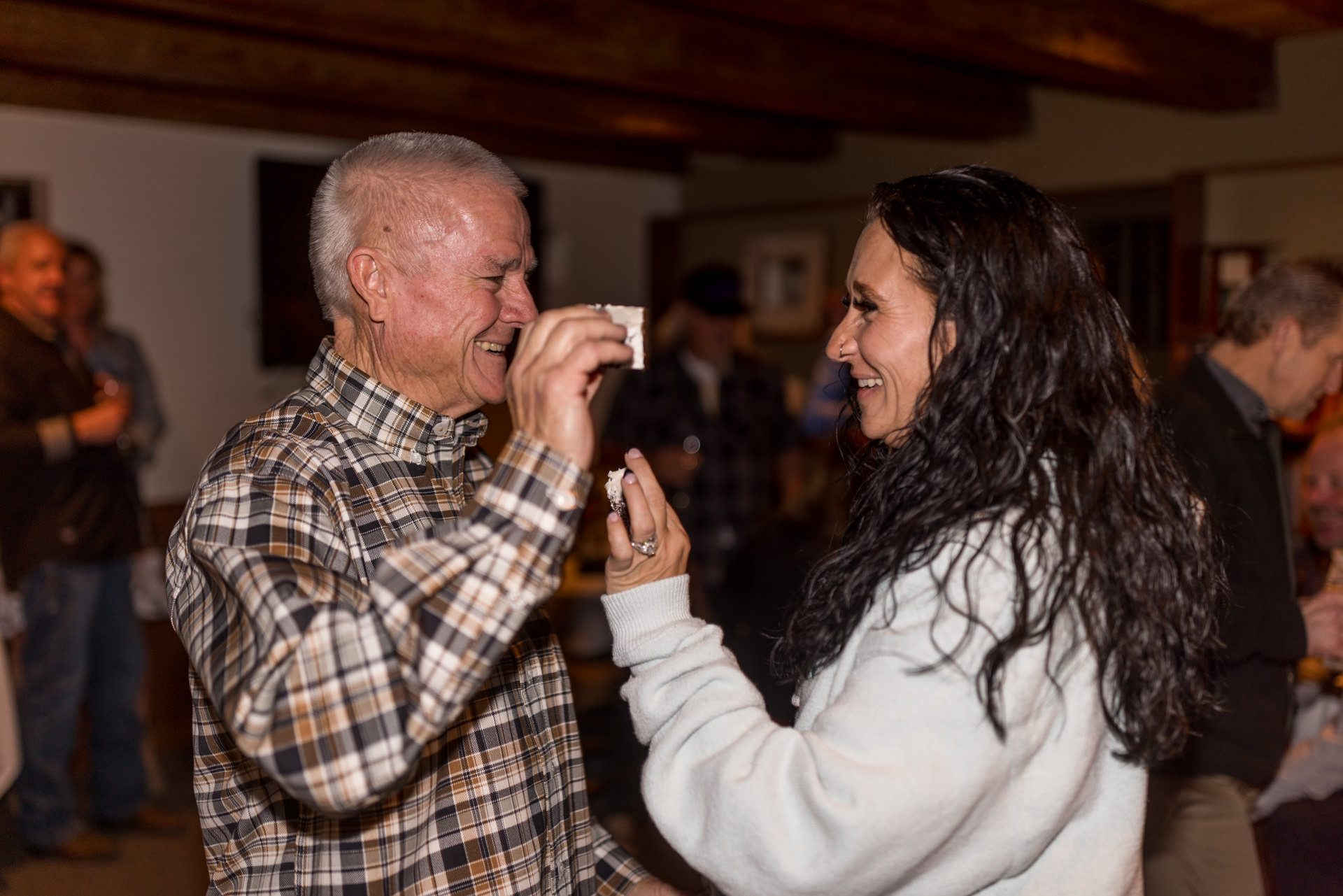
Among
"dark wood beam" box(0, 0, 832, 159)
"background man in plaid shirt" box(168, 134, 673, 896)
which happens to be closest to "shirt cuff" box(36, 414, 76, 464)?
"dark wood beam" box(0, 0, 832, 159)

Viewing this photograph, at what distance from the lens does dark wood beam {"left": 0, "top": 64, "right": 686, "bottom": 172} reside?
492cm

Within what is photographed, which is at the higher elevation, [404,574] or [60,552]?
[404,574]

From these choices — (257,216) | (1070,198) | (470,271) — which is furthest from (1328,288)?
(257,216)

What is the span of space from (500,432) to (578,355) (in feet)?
4.77

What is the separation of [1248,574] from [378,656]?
6.45 feet

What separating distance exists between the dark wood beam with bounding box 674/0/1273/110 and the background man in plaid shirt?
226 cm

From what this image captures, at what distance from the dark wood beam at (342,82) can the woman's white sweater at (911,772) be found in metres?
3.92

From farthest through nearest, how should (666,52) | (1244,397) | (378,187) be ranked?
1. (666,52)
2. (1244,397)
3. (378,187)

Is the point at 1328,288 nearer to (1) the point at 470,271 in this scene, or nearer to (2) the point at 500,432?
(2) the point at 500,432

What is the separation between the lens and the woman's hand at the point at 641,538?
1224 millimetres

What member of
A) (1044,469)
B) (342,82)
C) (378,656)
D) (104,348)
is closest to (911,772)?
(1044,469)

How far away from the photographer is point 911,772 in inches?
37.4

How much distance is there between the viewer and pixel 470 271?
4.37ft

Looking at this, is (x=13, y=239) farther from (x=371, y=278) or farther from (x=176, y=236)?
(x=371, y=278)
